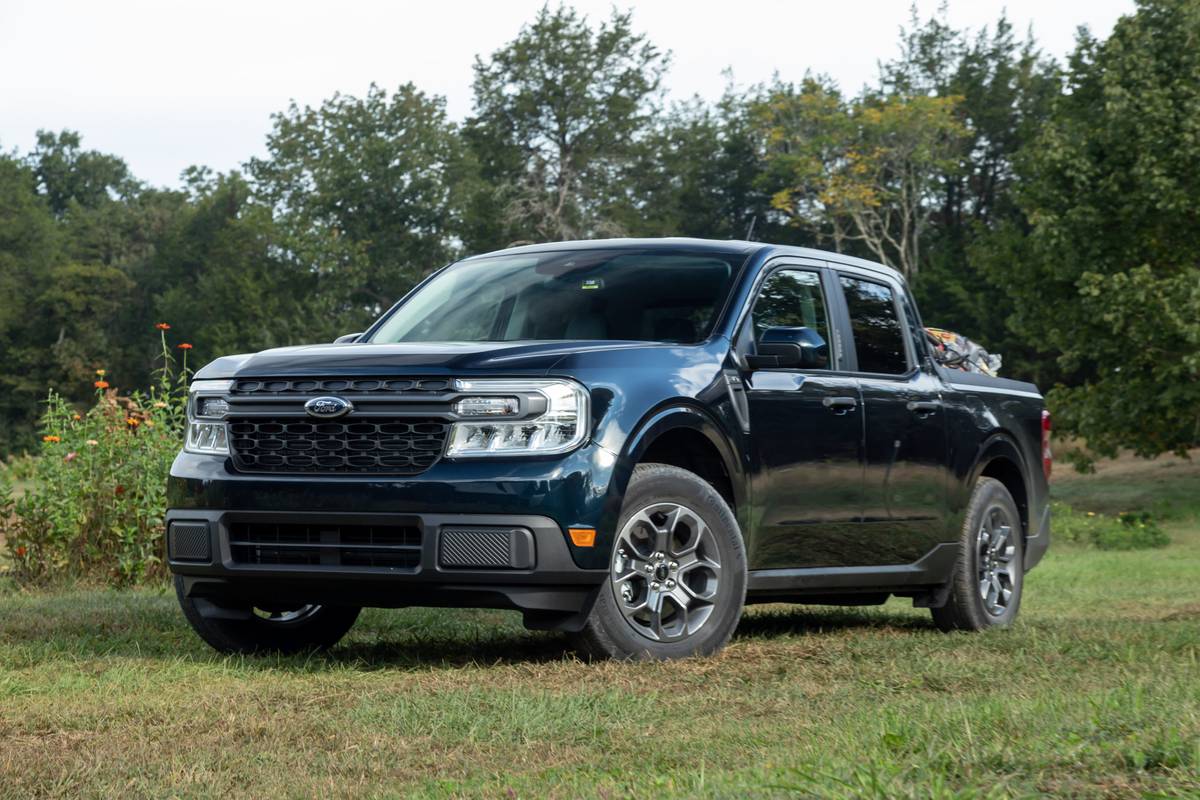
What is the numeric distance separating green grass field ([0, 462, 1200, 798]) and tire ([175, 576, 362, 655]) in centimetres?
20

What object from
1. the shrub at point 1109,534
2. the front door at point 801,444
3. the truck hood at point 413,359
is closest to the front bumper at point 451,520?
the truck hood at point 413,359

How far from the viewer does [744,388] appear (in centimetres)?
775

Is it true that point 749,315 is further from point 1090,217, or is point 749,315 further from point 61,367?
point 61,367

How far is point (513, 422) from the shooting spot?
6801 mm

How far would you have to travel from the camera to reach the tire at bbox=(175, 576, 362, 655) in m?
7.77

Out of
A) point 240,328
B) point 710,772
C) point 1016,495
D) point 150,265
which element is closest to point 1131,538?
point 1016,495

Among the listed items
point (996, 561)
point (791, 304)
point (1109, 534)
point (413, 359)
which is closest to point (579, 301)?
point (791, 304)

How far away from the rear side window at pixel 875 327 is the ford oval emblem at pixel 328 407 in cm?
299

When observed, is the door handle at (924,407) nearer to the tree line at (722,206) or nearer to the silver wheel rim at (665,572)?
the silver wheel rim at (665,572)

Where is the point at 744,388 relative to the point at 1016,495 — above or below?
above

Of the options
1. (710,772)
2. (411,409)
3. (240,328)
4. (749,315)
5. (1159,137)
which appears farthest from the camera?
(240,328)

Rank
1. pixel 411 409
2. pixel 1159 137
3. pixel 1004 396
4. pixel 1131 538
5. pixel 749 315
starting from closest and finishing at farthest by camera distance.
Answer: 1. pixel 411 409
2. pixel 749 315
3. pixel 1004 396
4. pixel 1131 538
5. pixel 1159 137

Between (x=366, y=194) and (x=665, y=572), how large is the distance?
210 feet

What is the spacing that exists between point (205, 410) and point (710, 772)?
3.62 metres
